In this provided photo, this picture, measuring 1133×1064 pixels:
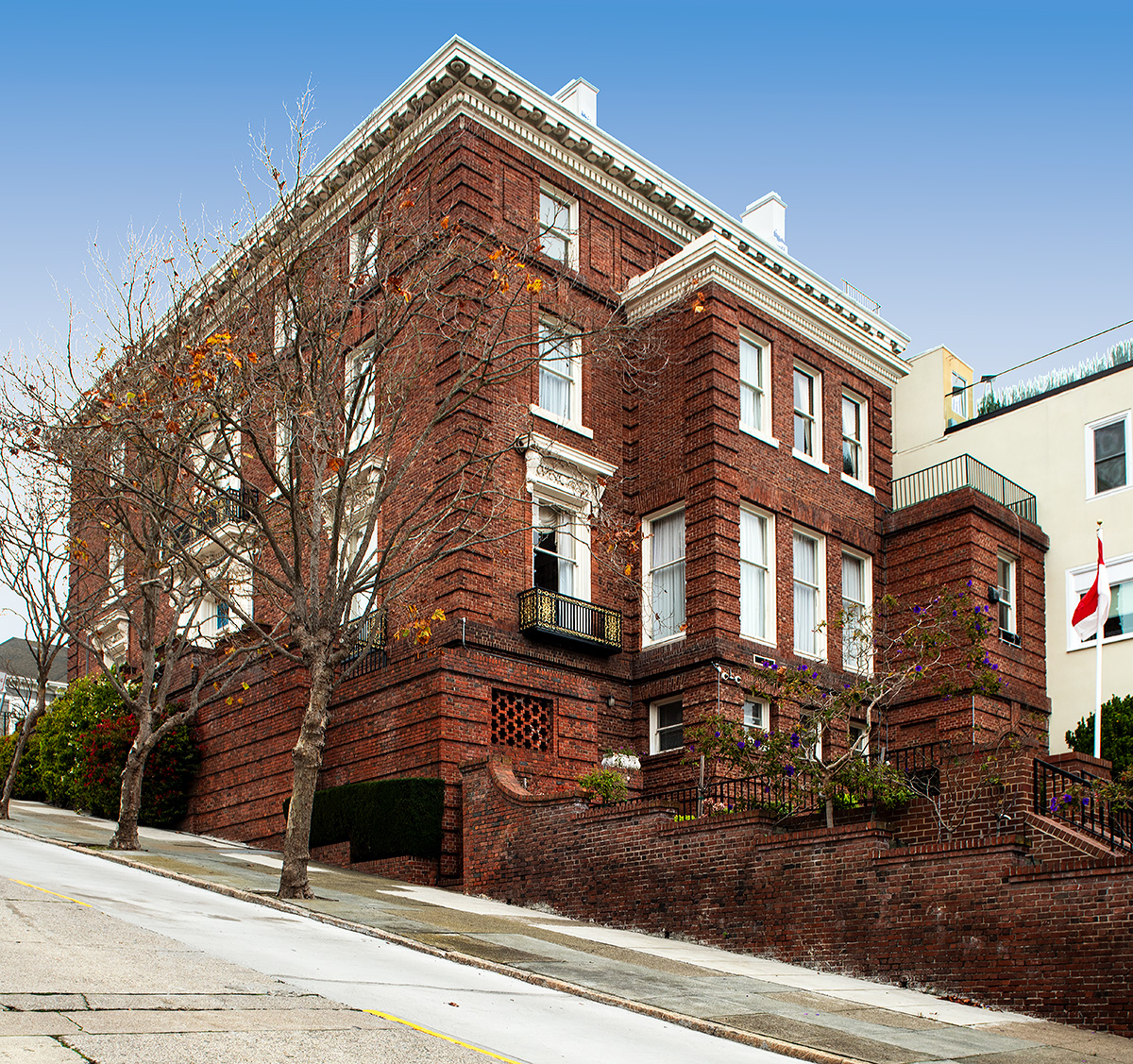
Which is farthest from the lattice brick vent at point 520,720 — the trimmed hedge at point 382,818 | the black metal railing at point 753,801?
the black metal railing at point 753,801

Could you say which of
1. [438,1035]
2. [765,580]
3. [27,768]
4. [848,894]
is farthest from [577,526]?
[27,768]

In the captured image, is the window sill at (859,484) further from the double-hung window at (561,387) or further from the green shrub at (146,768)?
the green shrub at (146,768)

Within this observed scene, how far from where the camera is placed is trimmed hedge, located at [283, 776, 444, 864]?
2134cm

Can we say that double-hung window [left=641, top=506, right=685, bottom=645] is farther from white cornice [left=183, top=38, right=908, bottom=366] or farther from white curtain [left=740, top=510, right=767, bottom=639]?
white cornice [left=183, top=38, right=908, bottom=366]

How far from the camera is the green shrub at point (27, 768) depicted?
117 ft

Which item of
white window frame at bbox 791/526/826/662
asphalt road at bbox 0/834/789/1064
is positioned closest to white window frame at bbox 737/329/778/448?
white window frame at bbox 791/526/826/662

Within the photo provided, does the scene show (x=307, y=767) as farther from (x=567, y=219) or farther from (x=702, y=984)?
(x=567, y=219)

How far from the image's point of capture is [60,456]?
21.0m

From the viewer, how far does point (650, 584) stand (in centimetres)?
2656

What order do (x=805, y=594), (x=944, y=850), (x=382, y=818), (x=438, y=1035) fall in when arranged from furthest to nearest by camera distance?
(x=805, y=594) < (x=382, y=818) < (x=944, y=850) < (x=438, y=1035)

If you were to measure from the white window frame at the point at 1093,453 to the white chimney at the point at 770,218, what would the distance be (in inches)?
413

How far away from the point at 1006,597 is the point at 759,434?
26.3 feet

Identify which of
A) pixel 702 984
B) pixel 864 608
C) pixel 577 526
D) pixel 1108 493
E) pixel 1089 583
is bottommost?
pixel 702 984

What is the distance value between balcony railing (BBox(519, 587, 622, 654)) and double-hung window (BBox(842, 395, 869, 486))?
7.95 m
